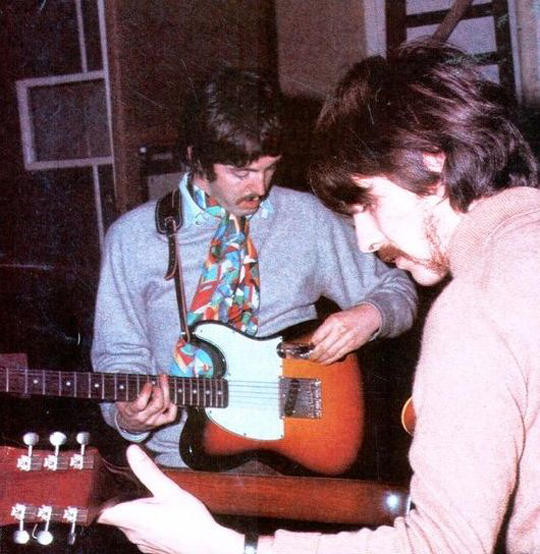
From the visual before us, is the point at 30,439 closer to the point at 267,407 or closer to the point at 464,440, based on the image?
the point at 464,440

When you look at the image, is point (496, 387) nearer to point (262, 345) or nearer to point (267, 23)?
point (262, 345)

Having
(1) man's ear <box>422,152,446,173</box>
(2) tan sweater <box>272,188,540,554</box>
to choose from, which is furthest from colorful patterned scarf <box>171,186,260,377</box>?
(2) tan sweater <box>272,188,540,554</box>

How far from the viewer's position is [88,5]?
308 cm

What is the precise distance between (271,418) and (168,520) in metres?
0.98

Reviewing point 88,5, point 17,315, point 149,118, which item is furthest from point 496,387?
point 88,5

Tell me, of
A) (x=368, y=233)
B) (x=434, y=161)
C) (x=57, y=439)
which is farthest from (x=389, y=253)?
(x=57, y=439)

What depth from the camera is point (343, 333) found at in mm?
1987

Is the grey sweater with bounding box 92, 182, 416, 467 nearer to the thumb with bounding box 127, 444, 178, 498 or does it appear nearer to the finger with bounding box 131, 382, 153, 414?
the finger with bounding box 131, 382, 153, 414

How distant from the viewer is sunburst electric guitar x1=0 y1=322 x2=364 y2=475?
6.22 feet

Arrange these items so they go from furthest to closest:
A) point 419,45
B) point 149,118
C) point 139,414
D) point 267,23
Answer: point 267,23 < point 149,118 < point 139,414 < point 419,45

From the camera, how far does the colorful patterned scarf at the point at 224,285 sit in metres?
1.95

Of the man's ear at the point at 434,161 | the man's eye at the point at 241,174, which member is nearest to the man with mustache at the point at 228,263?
the man's eye at the point at 241,174

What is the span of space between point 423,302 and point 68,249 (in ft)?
5.74

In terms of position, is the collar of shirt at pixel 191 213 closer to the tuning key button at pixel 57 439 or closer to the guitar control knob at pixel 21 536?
the tuning key button at pixel 57 439
